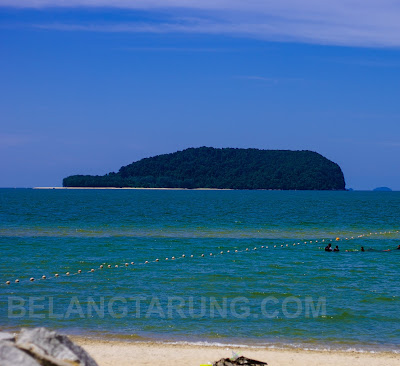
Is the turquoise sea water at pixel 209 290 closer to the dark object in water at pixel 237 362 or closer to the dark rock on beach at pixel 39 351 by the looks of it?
the dark object in water at pixel 237 362

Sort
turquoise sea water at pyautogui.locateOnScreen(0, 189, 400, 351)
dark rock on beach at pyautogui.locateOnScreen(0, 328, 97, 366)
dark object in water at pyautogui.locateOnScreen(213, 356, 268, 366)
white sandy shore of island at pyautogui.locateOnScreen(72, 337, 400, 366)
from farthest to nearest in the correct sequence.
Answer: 1. turquoise sea water at pyautogui.locateOnScreen(0, 189, 400, 351)
2. white sandy shore of island at pyautogui.locateOnScreen(72, 337, 400, 366)
3. dark object in water at pyautogui.locateOnScreen(213, 356, 268, 366)
4. dark rock on beach at pyautogui.locateOnScreen(0, 328, 97, 366)

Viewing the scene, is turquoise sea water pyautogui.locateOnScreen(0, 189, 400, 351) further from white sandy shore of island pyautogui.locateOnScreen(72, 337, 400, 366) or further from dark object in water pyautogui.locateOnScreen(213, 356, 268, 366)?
dark object in water pyautogui.locateOnScreen(213, 356, 268, 366)

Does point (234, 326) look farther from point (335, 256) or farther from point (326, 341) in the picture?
point (335, 256)

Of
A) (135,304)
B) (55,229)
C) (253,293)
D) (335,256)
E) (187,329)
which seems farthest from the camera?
(55,229)

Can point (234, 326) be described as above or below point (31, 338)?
below

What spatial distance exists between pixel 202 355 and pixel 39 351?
260 inches

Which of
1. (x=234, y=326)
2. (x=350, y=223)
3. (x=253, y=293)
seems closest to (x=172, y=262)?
(x=253, y=293)

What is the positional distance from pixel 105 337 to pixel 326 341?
19.2ft

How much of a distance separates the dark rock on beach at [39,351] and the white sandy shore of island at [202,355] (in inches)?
193

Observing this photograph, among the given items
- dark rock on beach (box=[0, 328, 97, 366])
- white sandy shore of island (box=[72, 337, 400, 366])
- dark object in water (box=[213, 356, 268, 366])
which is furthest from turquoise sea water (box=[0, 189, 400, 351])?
dark rock on beach (box=[0, 328, 97, 366])

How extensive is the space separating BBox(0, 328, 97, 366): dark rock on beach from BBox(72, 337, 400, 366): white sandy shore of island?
489cm

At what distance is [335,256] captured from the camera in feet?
112

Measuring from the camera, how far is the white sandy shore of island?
1397 centimetres

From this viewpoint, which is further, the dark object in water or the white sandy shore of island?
the white sandy shore of island
